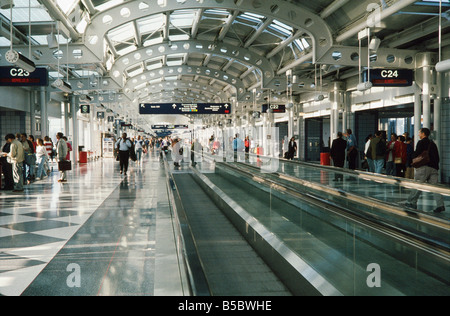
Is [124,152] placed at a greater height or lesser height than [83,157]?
greater

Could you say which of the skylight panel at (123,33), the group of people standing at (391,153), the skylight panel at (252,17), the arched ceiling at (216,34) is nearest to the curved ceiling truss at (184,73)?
the arched ceiling at (216,34)

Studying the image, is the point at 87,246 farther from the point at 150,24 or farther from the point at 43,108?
the point at 150,24

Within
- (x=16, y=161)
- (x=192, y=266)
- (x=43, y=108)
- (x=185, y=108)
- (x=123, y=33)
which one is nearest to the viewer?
(x=192, y=266)

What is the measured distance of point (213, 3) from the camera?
13984 millimetres

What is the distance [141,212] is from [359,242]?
5.31 m

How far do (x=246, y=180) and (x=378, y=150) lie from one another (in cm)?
509

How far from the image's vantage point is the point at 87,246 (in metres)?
5.86

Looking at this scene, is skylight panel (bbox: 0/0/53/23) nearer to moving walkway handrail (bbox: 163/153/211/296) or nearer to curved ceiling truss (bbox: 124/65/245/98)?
moving walkway handrail (bbox: 163/153/211/296)

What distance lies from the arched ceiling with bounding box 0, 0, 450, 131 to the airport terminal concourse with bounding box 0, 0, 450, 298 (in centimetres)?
8

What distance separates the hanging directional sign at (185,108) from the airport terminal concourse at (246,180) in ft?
8.22

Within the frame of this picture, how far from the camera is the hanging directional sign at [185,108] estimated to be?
103 feet

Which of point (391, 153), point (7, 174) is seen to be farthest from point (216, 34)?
point (7, 174)
